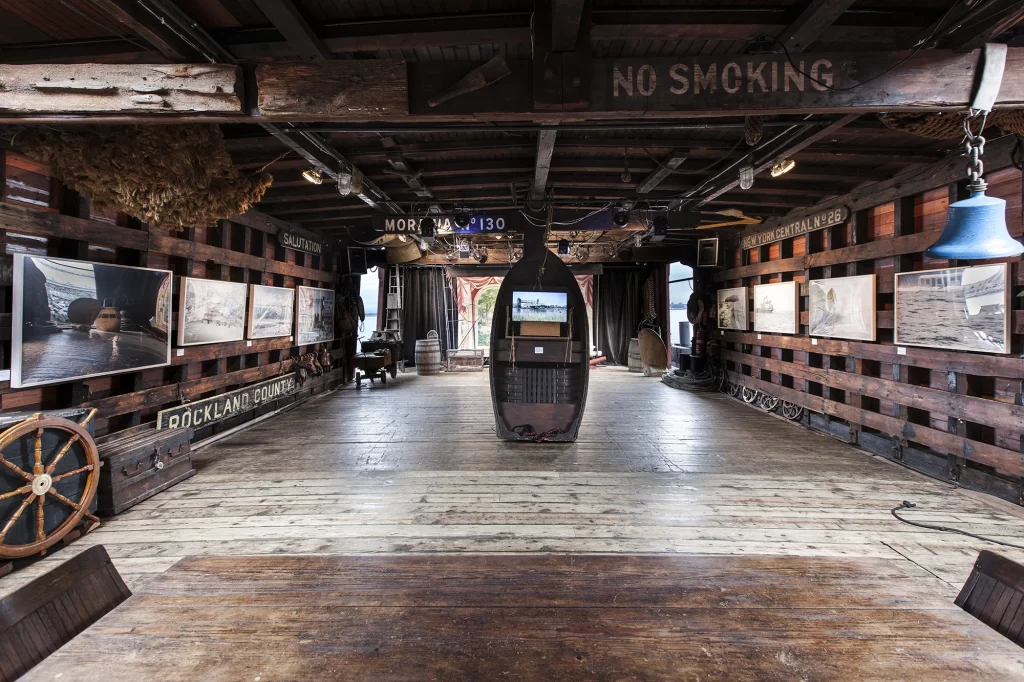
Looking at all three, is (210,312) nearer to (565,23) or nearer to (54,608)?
(54,608)

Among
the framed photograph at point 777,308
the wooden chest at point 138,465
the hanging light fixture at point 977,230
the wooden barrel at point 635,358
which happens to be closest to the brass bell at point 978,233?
the hanging light fixture at point 977,230

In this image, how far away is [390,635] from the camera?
174cm

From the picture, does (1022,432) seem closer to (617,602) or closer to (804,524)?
(804,524)

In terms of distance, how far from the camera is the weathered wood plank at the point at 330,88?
2748mm

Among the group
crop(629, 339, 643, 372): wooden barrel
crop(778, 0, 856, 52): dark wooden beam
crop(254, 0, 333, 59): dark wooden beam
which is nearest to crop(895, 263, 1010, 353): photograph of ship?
crop(778, 0, 856, 52): dark wooden beam

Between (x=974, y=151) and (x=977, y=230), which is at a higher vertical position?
(x=974, y=151)

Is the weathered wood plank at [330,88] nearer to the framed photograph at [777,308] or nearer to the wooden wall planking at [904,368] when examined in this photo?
the wooden wall planking at [904,368]

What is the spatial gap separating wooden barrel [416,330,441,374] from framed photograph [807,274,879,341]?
8.56m

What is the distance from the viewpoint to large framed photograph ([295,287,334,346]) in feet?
26.3

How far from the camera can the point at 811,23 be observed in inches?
105

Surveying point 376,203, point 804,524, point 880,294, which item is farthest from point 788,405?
point 376,203

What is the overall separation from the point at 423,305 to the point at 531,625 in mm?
12715

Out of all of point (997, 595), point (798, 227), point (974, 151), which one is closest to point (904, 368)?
point (798, 227)

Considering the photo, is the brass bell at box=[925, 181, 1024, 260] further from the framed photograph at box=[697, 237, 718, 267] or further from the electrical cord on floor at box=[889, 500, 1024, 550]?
the framed photograph at box=[697, 237, 718, 267]
